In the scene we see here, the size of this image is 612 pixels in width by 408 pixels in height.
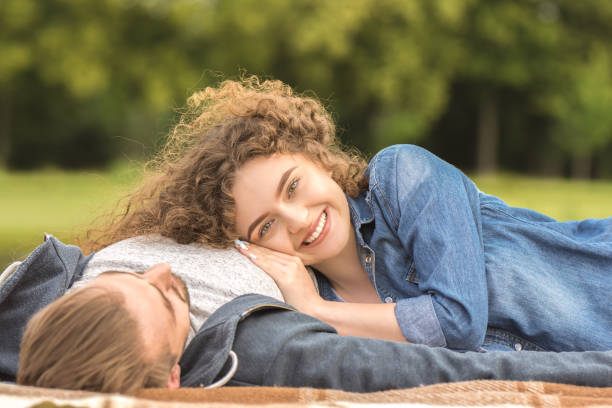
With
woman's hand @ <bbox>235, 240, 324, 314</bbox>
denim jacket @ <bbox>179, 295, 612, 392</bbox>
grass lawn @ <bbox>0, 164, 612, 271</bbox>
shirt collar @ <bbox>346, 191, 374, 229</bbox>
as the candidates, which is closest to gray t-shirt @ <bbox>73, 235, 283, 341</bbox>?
woman's hand @ <bbox>235, 240, 324, 314</bbox>

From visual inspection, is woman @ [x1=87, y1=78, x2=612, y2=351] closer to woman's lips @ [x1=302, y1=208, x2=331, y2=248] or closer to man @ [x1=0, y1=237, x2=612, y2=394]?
woman's lips @ [x1=302, y1=208, x2=331, y2=248]

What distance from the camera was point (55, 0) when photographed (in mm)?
15828

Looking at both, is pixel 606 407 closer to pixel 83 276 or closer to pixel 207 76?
pixel 83 276

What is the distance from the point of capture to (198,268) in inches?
86.4

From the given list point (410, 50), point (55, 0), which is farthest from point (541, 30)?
point (55, 0)

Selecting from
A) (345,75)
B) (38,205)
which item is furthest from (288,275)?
(345,75)

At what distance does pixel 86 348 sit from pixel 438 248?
1.32 meters

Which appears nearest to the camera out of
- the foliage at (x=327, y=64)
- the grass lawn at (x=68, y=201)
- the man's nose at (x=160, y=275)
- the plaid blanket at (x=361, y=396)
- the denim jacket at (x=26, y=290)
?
the plaid blanket at (x=361, y=396)

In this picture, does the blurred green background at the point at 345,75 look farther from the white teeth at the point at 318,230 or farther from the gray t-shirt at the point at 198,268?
the white teeth at the point at 318,230

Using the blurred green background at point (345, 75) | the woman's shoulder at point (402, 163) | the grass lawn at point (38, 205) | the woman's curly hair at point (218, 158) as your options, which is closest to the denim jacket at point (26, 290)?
the woman's curly hair at point (218, 158)

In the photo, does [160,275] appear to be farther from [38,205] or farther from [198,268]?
[38,205]

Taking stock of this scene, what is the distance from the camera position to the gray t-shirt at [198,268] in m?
2.09

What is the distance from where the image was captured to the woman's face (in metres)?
2.40

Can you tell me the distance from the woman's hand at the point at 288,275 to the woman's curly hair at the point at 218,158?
0.13 meters
